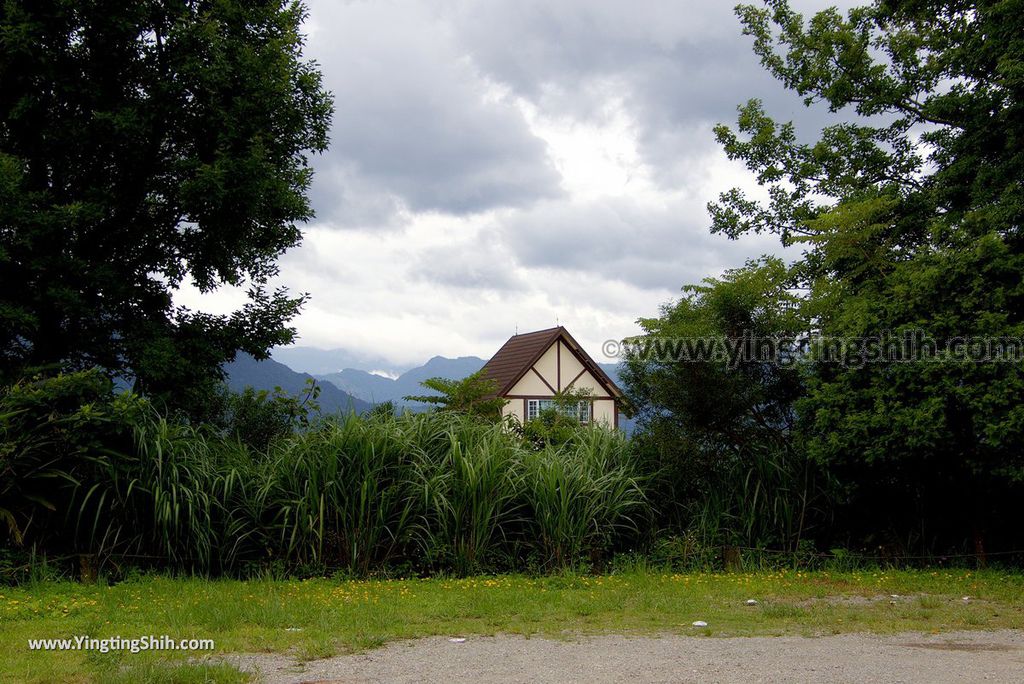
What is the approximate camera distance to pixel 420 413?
1109cm

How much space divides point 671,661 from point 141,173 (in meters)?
11.2

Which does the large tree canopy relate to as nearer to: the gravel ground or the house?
the gravel ground

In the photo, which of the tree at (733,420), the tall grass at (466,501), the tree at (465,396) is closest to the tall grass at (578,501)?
the tall grass at (466,501)

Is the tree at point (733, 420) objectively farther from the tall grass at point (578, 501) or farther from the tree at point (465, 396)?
the tree at point (465, 396)

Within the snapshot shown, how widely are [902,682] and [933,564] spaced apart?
590 cm

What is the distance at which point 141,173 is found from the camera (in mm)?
13359

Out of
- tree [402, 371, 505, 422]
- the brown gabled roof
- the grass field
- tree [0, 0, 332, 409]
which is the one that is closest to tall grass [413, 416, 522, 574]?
the grass field

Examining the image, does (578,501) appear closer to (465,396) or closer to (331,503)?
(331,503)

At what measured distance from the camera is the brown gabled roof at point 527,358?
116ft

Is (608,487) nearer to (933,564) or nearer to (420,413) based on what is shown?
(420,413)

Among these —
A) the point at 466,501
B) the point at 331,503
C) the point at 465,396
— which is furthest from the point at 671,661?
the point at 465,396

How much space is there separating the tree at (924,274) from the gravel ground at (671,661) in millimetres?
3518

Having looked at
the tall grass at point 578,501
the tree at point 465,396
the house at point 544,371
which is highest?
the house at point 544,371

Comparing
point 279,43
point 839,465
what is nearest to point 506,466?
point 839,465
